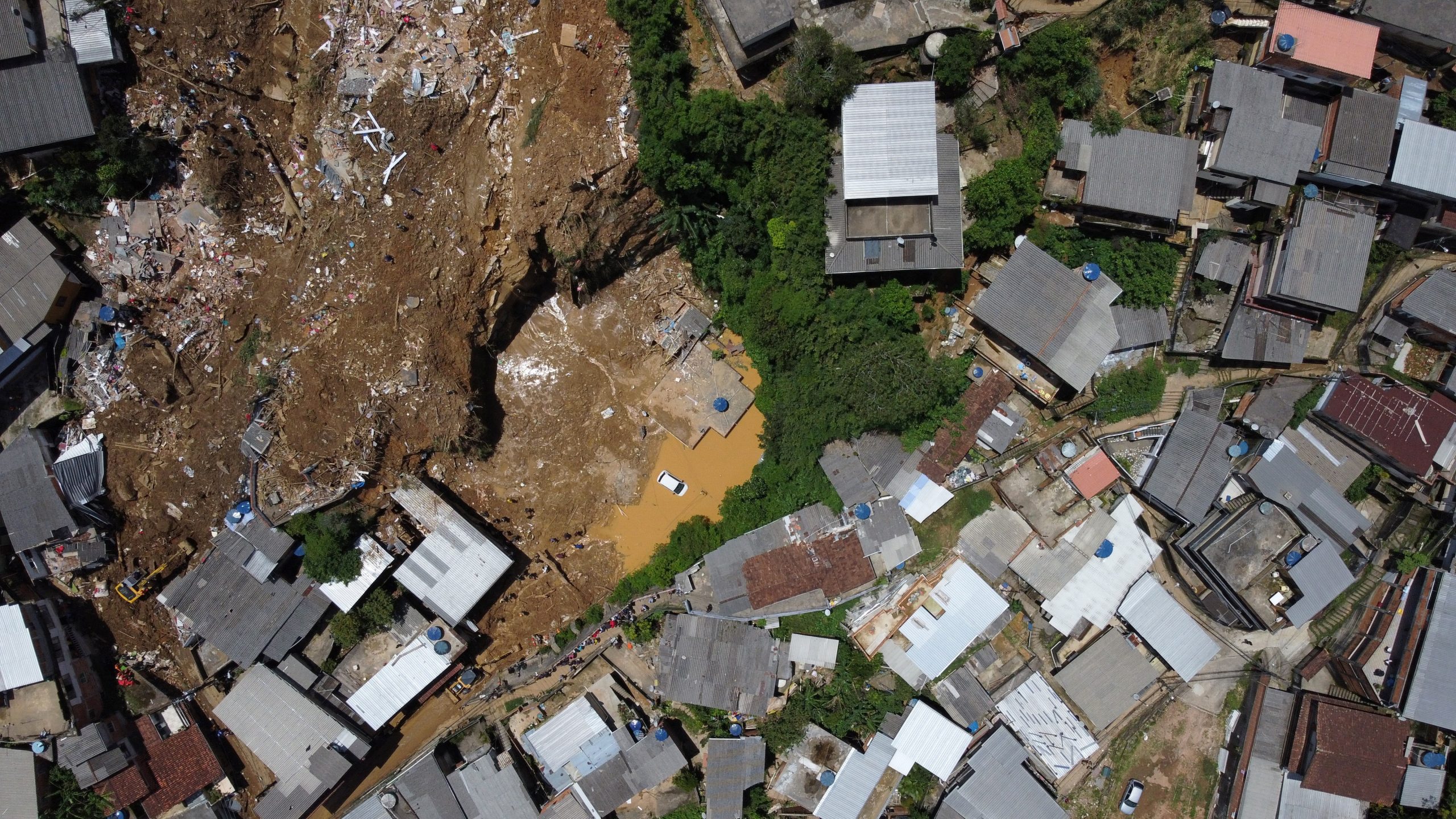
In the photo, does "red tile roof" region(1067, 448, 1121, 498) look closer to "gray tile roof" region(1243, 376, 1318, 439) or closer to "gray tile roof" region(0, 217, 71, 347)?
"gray tile roof" region(1243, 376, 1318, 439)

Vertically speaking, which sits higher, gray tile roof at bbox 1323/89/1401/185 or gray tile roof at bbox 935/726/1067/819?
gray tile roof at bbox 1323/89/1401/185

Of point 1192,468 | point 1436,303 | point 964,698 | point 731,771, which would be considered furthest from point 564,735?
point 1436,303

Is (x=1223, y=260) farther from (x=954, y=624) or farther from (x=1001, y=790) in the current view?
(x=1001, y=790)

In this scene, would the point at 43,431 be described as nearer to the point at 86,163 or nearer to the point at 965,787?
the point at 86,163


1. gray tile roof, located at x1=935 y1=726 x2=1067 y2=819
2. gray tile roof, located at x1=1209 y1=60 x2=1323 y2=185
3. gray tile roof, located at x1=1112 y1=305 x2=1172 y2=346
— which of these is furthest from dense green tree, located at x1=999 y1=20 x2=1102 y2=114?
gray tile roof, located at x1=935 y1=726 x2=1067 y2=819

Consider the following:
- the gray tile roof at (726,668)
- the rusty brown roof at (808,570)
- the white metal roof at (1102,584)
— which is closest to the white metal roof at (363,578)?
the gray tile roof at (726,668)

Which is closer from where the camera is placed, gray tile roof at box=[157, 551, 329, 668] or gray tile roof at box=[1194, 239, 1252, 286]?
gray tile roof at box=[1194, 239, 1252, 286]

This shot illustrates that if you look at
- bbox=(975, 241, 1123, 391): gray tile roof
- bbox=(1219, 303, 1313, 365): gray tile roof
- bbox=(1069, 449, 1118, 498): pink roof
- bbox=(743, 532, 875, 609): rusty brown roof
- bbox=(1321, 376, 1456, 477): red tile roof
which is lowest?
bbox=(743, 532, 875, 609): rusty brown roof
